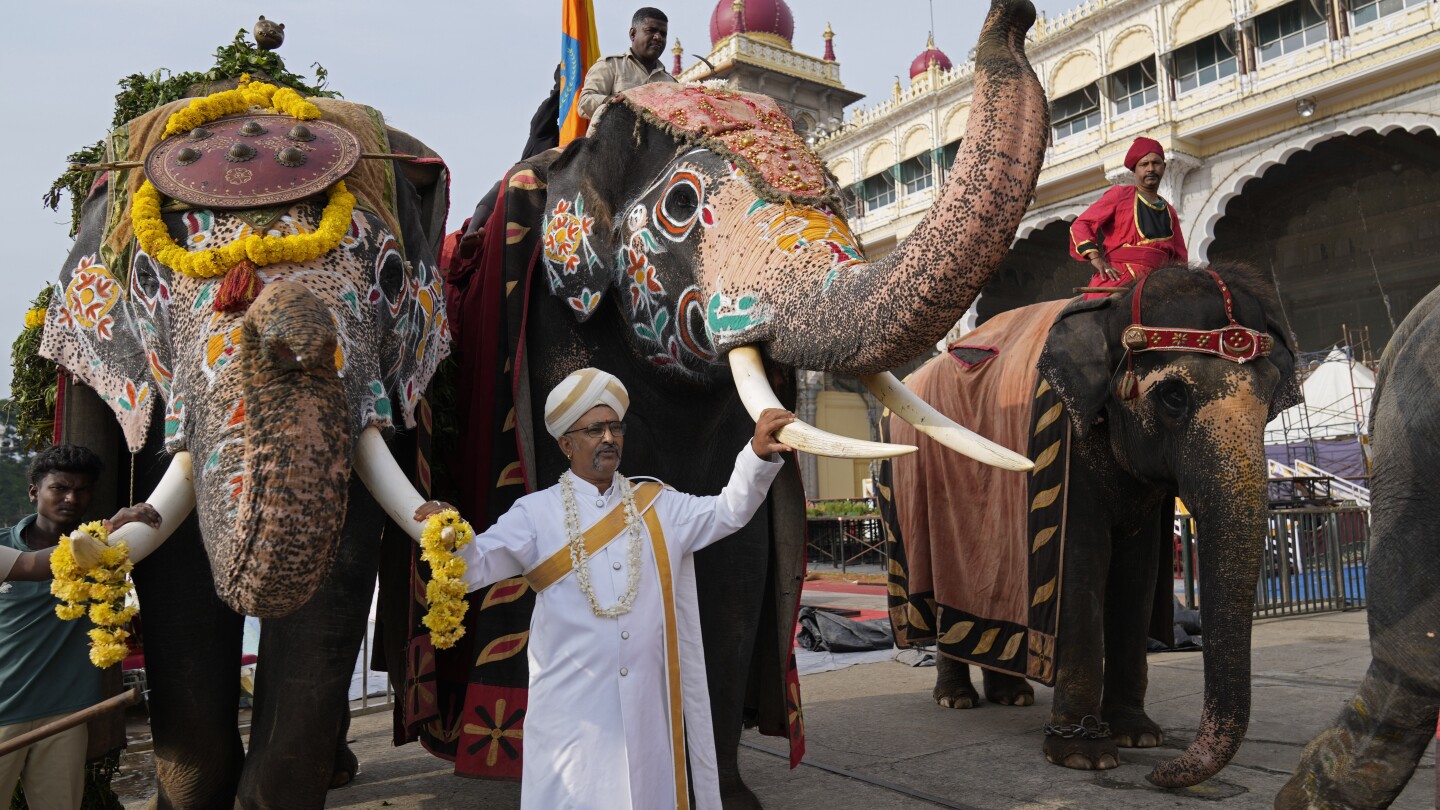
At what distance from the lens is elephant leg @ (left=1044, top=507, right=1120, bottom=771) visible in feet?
13.6

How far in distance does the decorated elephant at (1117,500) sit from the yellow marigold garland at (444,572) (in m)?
2.48

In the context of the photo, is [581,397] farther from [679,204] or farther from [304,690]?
[304,690]

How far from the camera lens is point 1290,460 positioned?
1727cm

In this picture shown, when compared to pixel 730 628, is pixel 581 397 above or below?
above

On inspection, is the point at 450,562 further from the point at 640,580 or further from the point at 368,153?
the point at 368,153

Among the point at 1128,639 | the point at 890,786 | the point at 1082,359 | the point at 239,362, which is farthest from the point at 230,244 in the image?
the point at 1128,639

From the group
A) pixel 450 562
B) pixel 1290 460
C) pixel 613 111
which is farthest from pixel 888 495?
pixel 1290 460

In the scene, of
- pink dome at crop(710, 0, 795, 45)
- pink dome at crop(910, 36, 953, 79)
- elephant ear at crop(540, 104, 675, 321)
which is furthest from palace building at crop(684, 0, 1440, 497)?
elephant ear at crop(540, 104, 675, 321)

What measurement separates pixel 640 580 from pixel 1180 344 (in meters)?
2.50

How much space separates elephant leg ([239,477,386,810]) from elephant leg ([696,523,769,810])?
1.20 meters

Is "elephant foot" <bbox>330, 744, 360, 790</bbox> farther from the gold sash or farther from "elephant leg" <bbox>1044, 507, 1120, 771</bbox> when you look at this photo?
"elephant leg" <bbox>1044, 507, 1120, 771</bbox>

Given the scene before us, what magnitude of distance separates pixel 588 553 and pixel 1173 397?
98.7 inches

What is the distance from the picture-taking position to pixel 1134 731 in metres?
4.45

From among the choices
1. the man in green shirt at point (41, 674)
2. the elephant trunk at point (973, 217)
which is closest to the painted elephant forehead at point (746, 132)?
the elephant trunk at point (973, 217)
